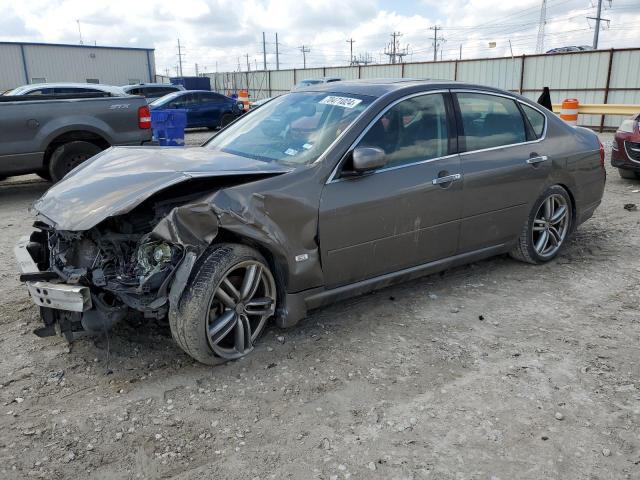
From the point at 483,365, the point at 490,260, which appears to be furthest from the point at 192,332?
the point at 490,260

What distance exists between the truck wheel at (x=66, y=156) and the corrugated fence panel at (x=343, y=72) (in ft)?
69.0

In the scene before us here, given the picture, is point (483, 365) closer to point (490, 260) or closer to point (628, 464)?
point (628, 464)

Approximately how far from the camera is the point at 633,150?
8.75 m

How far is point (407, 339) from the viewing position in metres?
3.91

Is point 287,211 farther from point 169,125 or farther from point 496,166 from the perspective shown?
point 169,125

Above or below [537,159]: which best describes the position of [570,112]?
below

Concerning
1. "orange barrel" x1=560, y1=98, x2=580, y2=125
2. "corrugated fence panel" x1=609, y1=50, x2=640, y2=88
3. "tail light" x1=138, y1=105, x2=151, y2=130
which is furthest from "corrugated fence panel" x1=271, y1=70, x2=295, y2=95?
"tail light" x1=138, y1=105, x2=151, y2=130

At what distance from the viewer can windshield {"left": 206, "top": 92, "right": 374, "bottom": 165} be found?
3.95 metres

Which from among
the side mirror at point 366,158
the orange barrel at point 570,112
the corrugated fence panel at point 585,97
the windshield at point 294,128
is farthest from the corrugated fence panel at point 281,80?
the side mirror at point 366,158

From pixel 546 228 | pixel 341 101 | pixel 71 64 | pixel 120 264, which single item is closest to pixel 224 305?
pixel 120 264

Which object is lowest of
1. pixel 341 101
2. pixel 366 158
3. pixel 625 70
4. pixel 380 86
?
pixel 366 158

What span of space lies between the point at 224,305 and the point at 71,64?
124 feet

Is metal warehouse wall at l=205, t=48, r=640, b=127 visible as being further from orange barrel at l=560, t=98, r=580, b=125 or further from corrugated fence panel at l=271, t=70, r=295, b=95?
corrugated fence panel at l=271, t=70, r=295, b=95

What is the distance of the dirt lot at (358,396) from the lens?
270 cm
